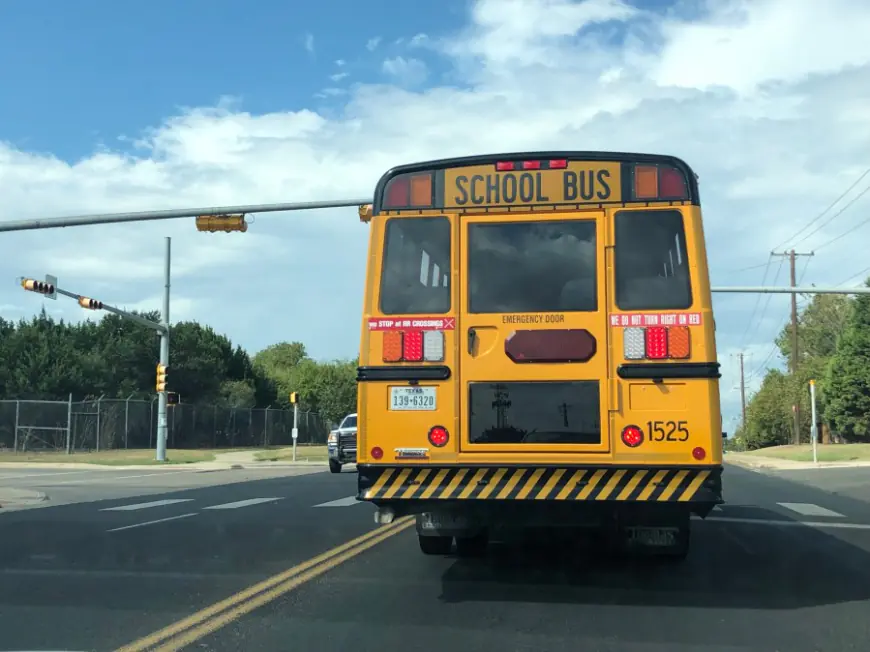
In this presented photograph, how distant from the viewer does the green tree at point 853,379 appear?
194 ft

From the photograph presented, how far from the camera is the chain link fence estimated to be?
40688 mm

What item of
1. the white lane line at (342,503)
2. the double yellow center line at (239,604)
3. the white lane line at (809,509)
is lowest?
the double yellow center line at (239,604)

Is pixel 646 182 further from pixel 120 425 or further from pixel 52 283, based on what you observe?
pixel 120 425

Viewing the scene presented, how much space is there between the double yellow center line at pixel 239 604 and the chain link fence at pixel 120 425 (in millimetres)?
32200

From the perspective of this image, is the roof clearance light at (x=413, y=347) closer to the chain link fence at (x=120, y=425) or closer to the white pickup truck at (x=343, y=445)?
the white pickup truck at (x=343, y=445)

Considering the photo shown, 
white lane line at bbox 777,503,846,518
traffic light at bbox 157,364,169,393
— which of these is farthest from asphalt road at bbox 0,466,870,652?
traffic light at bbox 157,364,169,393

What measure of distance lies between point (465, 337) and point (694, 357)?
1.72m

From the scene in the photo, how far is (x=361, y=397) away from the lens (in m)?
7.29

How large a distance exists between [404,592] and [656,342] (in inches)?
112

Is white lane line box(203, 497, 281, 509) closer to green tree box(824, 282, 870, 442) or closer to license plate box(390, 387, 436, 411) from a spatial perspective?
license plate box(390, 387, 436, 411)

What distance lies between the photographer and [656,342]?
7.05 m

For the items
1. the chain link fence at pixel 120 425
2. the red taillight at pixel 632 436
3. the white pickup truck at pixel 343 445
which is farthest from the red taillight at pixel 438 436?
the chain link fence at pixel 120 425

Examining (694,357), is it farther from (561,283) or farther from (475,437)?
(475,437)

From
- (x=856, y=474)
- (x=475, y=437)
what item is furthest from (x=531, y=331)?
(x=856, y=474)
